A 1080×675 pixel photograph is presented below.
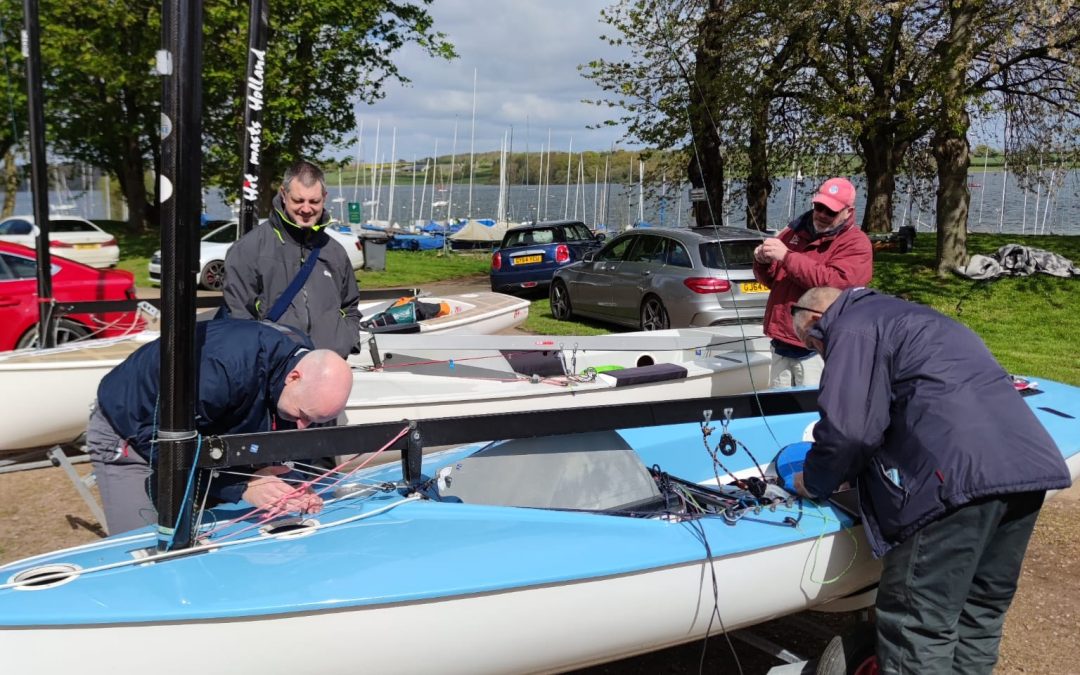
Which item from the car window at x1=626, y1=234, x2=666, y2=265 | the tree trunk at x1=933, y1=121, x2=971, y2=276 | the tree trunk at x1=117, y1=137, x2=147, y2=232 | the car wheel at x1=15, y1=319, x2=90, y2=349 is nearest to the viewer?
the car wheel at x1=15, y1=319, x2=90, y2=349

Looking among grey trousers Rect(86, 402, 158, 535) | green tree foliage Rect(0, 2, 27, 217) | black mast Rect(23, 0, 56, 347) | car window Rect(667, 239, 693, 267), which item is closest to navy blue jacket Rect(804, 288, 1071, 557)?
grey trousers Rect(86, 402, 158, 535)

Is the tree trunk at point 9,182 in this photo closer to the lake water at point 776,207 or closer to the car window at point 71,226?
the lake water at point 776,207

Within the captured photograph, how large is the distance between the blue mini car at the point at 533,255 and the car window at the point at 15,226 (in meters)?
10.6

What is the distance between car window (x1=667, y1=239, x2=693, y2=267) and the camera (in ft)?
30.8

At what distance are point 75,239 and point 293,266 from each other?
16.1 meters

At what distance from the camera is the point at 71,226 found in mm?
18906

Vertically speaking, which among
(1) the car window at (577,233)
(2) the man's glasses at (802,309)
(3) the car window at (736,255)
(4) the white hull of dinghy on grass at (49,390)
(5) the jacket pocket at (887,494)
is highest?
(1) the car window at (577,233)

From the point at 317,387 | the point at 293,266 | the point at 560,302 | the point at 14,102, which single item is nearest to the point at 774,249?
the point at 293,266

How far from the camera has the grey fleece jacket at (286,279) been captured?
155 inches

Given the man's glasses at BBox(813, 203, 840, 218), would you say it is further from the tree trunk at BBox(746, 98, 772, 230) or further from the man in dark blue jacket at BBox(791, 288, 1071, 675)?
the tree trunk at BBox(746, 98, 772, 230)

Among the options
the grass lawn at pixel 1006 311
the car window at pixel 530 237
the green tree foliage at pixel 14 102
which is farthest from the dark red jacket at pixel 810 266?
the green tree foliage at pixel 14 102

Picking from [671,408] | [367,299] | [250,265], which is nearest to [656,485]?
[671,408]

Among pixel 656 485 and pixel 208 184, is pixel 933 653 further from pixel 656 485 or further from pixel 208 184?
pixel 208 184

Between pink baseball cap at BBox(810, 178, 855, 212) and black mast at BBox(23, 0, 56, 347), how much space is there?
17.7 feet
